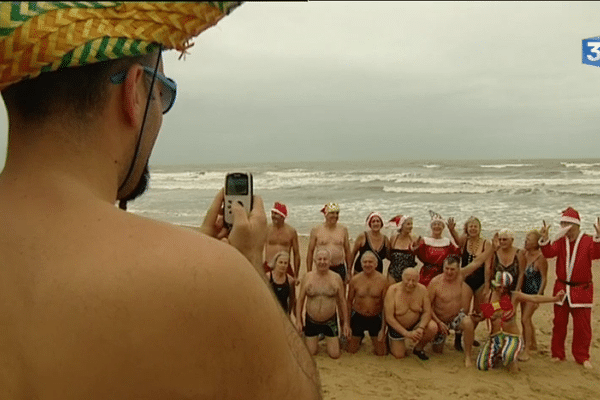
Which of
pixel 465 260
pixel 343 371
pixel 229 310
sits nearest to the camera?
pixel 229 310

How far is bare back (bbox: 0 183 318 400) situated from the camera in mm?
827

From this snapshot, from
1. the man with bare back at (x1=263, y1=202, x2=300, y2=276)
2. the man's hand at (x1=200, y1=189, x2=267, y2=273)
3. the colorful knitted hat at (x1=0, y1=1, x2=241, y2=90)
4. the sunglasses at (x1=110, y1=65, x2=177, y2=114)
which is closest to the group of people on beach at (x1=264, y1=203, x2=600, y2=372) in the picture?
the man with bare back at (x1=263, y1=202, x2=300, y2=276)

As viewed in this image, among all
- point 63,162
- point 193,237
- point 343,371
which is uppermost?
point 63,162

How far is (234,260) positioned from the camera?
0.88m

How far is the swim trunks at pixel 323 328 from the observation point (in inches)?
275

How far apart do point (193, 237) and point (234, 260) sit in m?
0.08

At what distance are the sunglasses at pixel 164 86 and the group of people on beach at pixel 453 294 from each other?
16.8 feet

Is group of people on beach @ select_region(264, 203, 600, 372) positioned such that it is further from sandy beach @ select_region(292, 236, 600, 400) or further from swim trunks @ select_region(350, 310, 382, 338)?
sandy beach @ select_region(292, 236, 600, 400)

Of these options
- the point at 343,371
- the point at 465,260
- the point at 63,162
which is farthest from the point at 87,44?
the point at 465,260

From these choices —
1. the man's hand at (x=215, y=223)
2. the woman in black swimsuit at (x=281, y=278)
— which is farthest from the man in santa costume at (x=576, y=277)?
the man's hand at (x=215, y=223)

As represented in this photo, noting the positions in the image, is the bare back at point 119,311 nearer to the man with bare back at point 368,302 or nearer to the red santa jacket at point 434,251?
the man with bare back at point 368,302

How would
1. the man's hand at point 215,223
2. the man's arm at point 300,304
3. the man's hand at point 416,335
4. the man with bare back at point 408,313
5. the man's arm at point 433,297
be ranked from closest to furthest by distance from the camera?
the man's hand at point 215,223, the man's hand at point 416,335, the man with bare back at point 408,313, the man's arm at point 433,297, the man's arm at point 300,304

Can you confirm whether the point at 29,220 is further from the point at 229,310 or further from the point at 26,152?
the point at 229,310

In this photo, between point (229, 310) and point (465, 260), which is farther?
point (465, 260)
